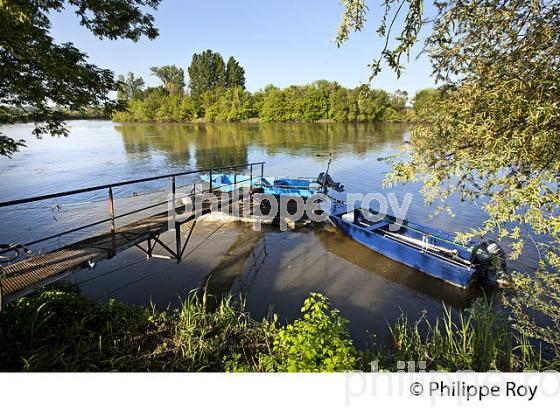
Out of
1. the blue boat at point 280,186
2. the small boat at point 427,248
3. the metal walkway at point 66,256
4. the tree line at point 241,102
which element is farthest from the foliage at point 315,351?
the tree line at point 241,102

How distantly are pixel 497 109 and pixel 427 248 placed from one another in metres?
7.46

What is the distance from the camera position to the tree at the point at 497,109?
105 inches

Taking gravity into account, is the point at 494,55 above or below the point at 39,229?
above

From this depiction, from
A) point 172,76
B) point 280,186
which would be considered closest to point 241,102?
point 172,76

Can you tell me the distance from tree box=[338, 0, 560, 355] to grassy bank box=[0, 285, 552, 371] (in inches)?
69.9

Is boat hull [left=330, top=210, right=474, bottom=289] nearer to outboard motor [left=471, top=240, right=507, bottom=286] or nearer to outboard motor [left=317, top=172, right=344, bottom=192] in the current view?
outboard motor [left=471, top=240, right=507, bottom=286]

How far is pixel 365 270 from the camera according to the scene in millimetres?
9602

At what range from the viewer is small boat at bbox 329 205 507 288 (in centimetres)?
835

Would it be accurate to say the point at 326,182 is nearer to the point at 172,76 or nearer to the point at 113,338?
the point at 113,338

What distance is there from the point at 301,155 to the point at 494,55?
2832 centimetres

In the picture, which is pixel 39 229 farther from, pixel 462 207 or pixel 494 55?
pixel 462 207

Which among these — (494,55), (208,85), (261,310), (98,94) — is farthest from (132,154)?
(208,85)

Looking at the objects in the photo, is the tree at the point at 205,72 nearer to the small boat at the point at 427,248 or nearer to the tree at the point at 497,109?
the small boat at the point at 427,248
